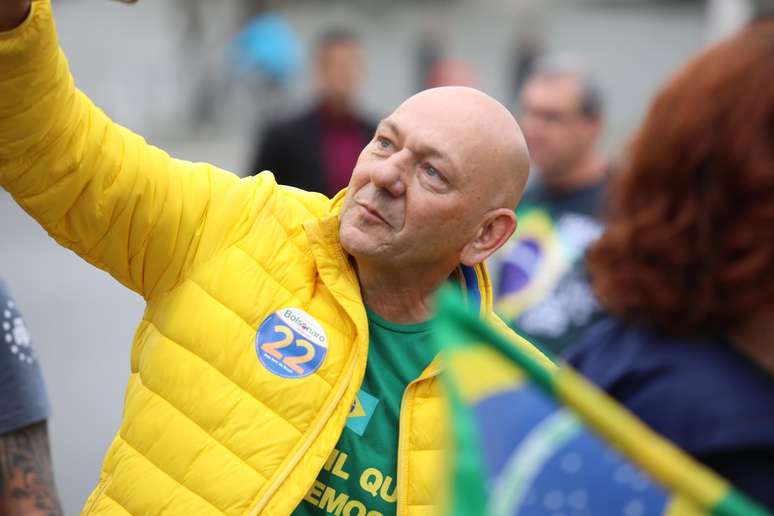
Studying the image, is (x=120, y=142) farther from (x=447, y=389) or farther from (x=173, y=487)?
(x=447, y=389)

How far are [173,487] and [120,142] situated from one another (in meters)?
0.68

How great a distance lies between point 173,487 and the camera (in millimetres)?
2850

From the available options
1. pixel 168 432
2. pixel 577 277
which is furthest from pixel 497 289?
pixel 168 432


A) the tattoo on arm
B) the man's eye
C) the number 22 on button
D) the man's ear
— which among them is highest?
the man's eye

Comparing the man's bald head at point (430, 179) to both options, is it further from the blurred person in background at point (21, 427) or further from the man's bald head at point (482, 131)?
the blurred person in background at point (21, 427)

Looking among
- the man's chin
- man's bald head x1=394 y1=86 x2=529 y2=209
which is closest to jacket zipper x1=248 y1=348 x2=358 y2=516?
the man's chin

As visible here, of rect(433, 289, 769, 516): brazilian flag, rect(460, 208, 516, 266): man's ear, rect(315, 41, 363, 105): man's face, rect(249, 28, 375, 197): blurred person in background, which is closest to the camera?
rect(433, 289, 769, 516): brazilian flag

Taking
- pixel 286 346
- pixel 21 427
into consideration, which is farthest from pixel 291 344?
pixel 21 427

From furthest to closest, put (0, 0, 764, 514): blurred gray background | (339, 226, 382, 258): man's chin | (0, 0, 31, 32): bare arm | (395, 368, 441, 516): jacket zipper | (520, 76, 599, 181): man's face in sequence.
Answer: (0, 0, 764, 514): blurred gray background < (520, 76, 599, 181): man's face < (339, 226, 382, 258): man's chin < (395, 368, 441, 516): jacket zipper < (0, 0, 31, 32): bare arm

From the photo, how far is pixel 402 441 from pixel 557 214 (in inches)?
142

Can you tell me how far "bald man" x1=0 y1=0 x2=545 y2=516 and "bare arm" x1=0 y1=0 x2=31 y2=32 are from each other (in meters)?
0.16

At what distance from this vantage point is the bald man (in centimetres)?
281

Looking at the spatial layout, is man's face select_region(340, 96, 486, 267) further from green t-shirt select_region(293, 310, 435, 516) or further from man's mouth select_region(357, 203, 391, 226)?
green t-shirt select_region(293, 310, 435, 516)

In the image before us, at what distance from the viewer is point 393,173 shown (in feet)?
9.98
